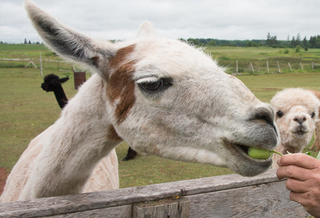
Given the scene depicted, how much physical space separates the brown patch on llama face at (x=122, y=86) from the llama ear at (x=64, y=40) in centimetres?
15

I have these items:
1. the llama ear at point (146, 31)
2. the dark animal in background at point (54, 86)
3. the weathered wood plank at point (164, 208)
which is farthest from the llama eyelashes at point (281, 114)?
the dark animal in background at point (54, 86)

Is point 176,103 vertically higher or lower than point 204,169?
higher

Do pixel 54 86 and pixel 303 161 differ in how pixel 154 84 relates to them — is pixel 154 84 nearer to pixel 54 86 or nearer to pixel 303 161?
pixel 303 161

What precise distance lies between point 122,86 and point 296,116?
304cm

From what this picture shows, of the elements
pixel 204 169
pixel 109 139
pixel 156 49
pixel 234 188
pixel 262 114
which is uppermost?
pixel 156 49

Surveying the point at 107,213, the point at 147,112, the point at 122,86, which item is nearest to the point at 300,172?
the point at 147,112

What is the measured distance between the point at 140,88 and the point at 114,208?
0.79m

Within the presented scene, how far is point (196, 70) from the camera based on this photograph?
1.84 m

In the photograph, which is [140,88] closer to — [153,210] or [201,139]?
[201,139]

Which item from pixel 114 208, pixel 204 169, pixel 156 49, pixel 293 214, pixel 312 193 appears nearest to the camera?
pixel 312 193

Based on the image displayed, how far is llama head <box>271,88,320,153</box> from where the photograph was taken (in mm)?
3961

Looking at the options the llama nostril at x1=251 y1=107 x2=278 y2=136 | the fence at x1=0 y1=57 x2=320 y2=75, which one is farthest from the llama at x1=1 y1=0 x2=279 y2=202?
the fence at x1=0 y1=57 x2=320 y2=75

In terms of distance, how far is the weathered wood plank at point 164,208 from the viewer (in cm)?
167

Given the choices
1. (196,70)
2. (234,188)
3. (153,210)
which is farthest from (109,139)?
(234,188)
